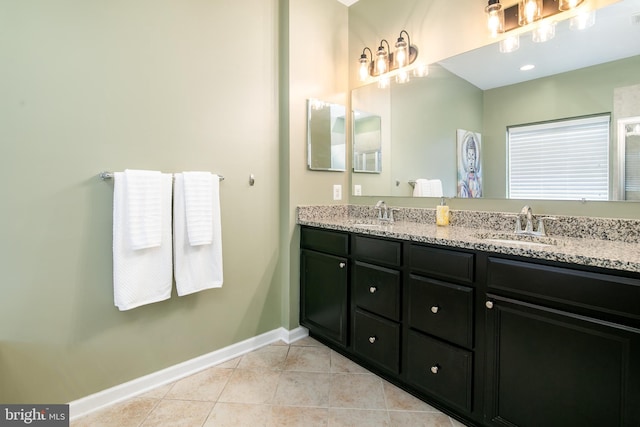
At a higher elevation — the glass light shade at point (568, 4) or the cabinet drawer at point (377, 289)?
the glass light shade at point (568, 4)

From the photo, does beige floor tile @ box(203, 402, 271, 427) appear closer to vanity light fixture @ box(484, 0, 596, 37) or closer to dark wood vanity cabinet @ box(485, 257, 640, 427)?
dark wood vanity cabinet @ box(485, 257, 640, 427)

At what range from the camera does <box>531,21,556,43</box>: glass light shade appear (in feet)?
5.24

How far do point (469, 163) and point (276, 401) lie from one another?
5.83ft

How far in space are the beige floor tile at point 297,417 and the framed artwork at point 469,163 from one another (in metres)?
1.50

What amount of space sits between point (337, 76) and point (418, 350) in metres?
2.10

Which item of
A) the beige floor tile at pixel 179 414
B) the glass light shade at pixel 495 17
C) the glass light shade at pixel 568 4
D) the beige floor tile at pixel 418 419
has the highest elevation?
the glass light shade at pixel 495 17

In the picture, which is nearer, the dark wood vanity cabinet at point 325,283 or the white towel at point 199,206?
the white towel at point 199,206

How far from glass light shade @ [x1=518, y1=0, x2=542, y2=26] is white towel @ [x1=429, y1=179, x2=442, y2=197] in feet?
3.16

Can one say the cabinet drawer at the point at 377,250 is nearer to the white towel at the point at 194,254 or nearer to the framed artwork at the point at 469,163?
the framed artwork at the point at 469,163

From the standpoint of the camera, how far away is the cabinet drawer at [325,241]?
199cm

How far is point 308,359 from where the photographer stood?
2.09 m

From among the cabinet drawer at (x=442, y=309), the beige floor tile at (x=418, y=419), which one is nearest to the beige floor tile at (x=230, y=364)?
the beige floor tile at (x=418, y=419)

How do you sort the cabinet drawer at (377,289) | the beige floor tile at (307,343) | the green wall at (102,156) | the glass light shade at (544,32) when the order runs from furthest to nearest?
the beige floor tile at (307,343) → the cabinet drawer at (377,289) → the glass light shade at (544,32) → the green wall at (102,156)

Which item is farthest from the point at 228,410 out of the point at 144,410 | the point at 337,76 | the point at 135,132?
the point at 337,76
